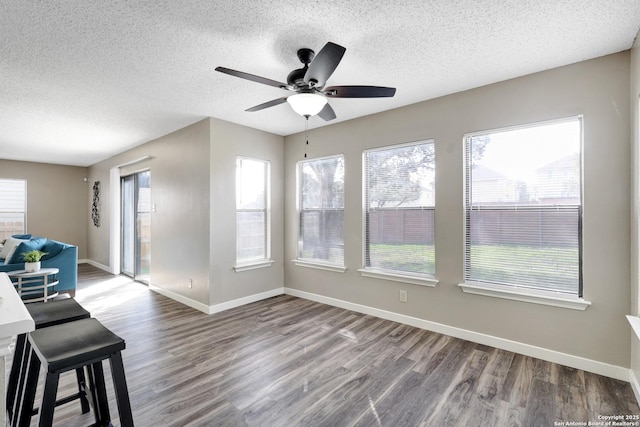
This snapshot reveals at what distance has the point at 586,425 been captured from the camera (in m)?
1.91

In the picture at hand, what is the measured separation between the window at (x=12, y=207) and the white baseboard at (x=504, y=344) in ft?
24.9

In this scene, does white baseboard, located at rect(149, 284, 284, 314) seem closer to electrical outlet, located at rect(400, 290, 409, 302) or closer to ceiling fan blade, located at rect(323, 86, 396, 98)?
electrical outlet, located at rect(400, 290, 409, 302)

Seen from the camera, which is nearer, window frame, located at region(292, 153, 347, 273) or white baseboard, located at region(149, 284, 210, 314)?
white baseboard, located at region(149, 284, 210, 314)

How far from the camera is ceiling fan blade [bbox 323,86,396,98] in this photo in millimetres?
2240

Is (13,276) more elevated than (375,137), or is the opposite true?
(375,137)

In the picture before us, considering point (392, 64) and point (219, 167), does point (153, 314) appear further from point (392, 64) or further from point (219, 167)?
point (392, 64)

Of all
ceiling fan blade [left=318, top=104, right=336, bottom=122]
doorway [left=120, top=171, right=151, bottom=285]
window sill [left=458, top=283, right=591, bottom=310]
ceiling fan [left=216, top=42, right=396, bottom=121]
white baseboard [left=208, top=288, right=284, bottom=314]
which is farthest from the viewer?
doorway [left=120, top=171, right=151, bottom=285]

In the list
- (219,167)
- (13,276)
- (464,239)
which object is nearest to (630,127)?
(464,239)

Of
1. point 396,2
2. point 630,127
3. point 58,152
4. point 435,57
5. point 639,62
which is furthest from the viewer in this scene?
point 58,152

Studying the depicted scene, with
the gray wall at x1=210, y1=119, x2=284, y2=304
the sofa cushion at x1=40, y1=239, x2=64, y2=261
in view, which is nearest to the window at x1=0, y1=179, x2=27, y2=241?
the sofa cushion at x1=40, y1=239, x2=64, y2=261

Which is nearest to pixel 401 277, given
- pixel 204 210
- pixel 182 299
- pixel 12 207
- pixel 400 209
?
pixel 400 209

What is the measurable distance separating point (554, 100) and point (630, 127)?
1.83 ft

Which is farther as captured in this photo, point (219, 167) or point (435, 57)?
point (219, 167)

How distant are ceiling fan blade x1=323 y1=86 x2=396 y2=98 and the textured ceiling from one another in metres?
0.34
